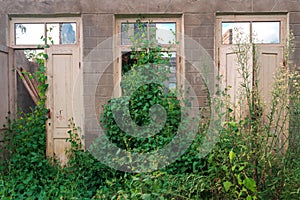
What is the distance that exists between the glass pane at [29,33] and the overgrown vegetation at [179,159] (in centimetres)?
30

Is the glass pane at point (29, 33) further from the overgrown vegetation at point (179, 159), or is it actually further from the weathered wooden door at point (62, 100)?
the weathered wooden door at point (62, 100)

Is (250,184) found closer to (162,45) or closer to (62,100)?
(162,45)

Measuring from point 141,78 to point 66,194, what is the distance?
5.35ft

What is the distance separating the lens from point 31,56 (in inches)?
195

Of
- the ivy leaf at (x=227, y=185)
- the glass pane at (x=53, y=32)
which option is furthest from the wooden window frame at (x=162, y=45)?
the ivy leaf at (x=227, y=185)

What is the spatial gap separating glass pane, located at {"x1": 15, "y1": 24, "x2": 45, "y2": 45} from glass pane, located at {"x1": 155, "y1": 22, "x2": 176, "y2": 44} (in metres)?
1.66

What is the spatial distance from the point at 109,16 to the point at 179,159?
2219mm

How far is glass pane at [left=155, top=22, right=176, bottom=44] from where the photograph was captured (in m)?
4.47

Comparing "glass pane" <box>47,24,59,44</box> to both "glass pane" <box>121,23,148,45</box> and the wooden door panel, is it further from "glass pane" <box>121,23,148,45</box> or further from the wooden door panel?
"glass pane" <box>121,23,148,45</box>

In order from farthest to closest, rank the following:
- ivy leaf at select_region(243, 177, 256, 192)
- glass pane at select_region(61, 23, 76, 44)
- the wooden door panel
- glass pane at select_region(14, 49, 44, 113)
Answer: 1. glass pane at select_region(14, 49, 44, 113)
2. glass pane at select_region(61, 23, 76, 44)
3. the wooden door panel
4. ivy leaf at select_region(243, 177, 256, 192)

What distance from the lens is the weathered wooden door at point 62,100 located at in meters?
4.45

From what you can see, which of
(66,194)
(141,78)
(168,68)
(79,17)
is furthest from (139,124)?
(79,17)

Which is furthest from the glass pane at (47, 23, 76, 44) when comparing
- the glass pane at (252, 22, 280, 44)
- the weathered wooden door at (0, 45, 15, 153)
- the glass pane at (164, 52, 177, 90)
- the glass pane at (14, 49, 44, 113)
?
the glass pane at (252, 22, 280, 44)

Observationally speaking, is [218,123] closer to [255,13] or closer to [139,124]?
[139,124]
